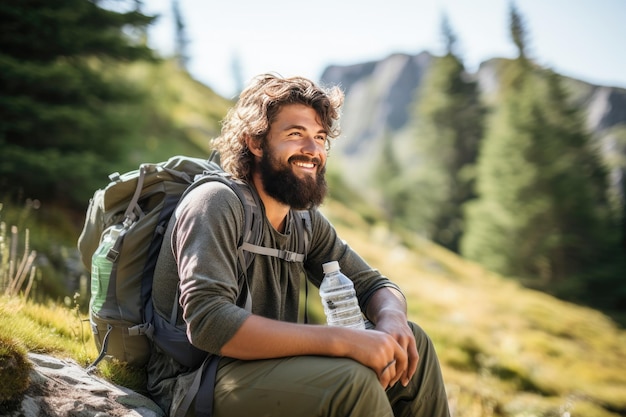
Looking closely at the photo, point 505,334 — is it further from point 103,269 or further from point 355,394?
point 103,269

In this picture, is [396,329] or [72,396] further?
[396,329]

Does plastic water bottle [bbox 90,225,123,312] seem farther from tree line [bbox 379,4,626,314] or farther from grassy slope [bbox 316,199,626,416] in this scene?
tree line [bbox 379,4,626,314]

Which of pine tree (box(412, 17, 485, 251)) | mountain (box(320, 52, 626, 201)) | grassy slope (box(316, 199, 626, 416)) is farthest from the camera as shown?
mountain (box(320, 52, 626, 201))

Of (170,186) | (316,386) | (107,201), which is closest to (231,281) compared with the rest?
(316,386)

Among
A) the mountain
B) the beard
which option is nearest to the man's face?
the beard

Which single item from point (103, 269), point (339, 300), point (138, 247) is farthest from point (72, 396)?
point (339, 300)

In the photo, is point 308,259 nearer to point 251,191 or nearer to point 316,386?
point 251,191

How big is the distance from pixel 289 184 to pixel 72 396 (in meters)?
1.52

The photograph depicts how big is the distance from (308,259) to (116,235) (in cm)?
120

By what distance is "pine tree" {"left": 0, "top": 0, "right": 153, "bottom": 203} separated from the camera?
789cm

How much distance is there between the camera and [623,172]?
46062 mm

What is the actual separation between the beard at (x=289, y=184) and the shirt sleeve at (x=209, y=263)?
37cm

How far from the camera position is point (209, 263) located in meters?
2.34

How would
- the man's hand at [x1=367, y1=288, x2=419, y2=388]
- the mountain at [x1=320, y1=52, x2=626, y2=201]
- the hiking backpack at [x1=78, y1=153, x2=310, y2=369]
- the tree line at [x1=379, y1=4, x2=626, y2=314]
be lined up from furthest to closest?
the mountain at [x1=320, y1=52, x2=626, y2=201] < the tree line at [x1=379, y1=4, x2=626, y2=314] < the hiking backpack at [x1=78, y1=153, x2=310, y2=369] < the man's hand at [x1=367, y1=288, x2=419, y2=388]
